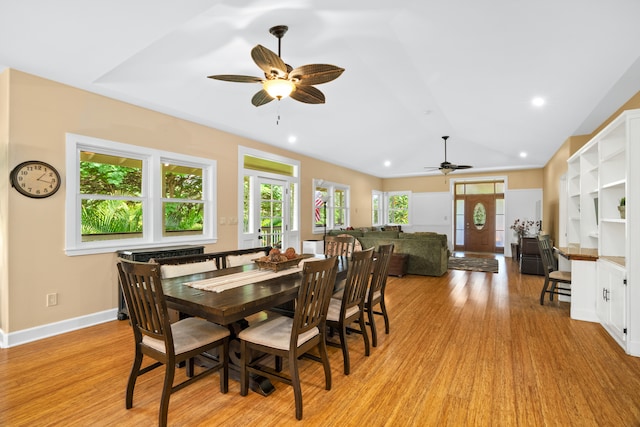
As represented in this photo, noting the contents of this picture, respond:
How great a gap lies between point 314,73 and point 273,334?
1970 mm

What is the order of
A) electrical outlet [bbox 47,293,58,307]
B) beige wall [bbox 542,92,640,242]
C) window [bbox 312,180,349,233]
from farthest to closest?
window [bbox 312,180,349,233], beige wall [bbox 542,92,640,242], electrical outlet [bbox 47,293,58,307]

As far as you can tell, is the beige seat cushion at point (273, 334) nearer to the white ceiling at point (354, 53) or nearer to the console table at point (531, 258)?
the white ceiling at point (354, 53)

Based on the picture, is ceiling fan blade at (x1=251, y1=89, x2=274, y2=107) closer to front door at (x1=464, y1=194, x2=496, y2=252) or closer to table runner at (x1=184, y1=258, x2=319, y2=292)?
table runner at (x1=184, y1=258, x2=319, y2=292)

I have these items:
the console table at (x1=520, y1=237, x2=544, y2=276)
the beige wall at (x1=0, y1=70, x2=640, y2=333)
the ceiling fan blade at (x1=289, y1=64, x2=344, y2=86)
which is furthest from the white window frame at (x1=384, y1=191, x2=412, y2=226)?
the ceiling fan blade at (x1=289, y1=64, x2=344, y2=86)

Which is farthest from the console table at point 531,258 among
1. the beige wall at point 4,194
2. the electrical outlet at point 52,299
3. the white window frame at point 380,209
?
the beige wall at point 4,194

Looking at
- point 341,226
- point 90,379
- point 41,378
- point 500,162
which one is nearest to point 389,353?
point 90,379

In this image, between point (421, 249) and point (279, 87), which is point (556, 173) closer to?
point (421, 249)

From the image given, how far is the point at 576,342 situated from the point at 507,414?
5.55 feet

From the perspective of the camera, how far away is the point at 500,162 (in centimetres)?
879

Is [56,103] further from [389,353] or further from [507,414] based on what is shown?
[507,414]

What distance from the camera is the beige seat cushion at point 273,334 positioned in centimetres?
205

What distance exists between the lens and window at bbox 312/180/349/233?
7668 millimetres

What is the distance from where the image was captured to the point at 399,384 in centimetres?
235

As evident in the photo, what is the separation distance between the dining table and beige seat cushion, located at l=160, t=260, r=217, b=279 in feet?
0.34
